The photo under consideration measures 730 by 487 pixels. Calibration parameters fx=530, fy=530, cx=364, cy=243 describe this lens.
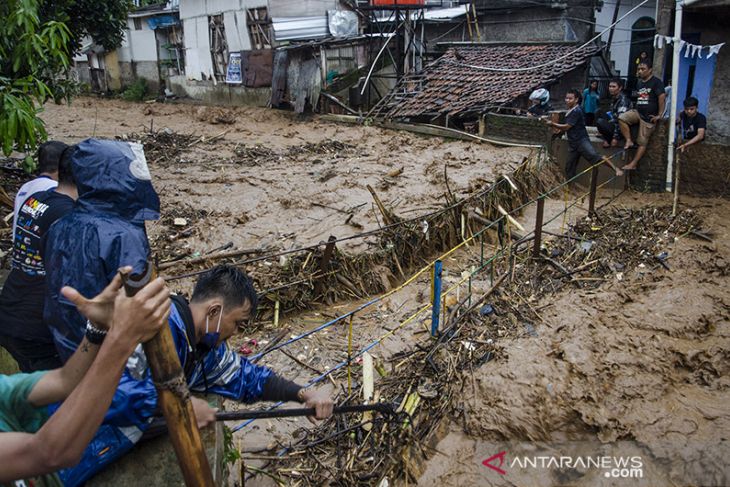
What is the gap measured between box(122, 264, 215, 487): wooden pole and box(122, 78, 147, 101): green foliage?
81.3 ft

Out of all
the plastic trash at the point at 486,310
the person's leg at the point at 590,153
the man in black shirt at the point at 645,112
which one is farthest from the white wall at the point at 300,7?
the plastic trash at the point at 486,310

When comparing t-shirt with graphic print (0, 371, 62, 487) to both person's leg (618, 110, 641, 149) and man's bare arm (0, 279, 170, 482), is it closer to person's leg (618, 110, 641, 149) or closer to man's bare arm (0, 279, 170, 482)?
man's bare arm (0, 279, 170, 482)

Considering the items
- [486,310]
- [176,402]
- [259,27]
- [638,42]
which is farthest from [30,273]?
[638,42]

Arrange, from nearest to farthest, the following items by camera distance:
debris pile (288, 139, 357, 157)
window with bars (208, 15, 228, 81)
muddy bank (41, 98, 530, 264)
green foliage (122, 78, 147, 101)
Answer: muddy bank (41, 98, 530, 264) < debris pile (288, 139, 357, 157) < window with bars (208, 15, 228, 81) < green foliage (122, 78, 147, 101)

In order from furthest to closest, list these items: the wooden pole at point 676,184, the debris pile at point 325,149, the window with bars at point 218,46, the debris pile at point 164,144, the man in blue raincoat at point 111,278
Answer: the window with bars at point 218,46, the debris pile at point 325,149, the debris pile at point 164,144, the wooden pole at point 676,184, the man in blue raincoat at point 111,278

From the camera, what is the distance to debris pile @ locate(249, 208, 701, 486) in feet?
12.2

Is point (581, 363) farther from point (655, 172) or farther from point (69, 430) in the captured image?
point (655, 172)

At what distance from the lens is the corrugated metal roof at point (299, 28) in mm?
18109

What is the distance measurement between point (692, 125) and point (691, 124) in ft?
0.09

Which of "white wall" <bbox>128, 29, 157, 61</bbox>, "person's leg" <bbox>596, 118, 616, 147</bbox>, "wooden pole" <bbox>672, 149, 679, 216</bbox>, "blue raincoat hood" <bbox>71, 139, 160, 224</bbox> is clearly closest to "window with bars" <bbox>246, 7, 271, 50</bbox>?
"white wall" <bbox>128, 29, 157, 61</bbox>

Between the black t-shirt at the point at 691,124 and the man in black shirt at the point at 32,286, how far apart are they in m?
9.16

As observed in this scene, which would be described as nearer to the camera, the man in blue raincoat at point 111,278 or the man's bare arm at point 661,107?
the man in blue raincoat at point 111,278

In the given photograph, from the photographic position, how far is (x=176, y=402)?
1.68 meters

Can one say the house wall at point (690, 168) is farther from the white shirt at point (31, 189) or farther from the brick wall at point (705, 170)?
the white shirt at point (31, 189)
